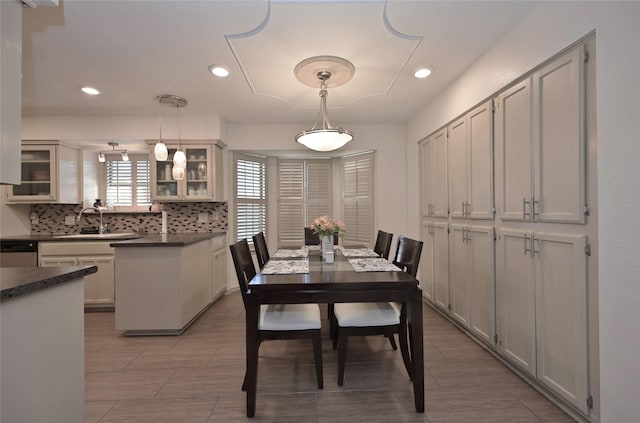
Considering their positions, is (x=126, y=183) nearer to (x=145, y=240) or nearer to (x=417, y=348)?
(x=145, y=240)

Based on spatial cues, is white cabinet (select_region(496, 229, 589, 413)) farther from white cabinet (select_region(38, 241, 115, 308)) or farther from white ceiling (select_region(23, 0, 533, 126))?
white cabinet (select_region(38, 241, 115, 308))

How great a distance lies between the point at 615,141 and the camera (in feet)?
4.54

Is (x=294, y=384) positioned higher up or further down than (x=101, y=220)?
further down

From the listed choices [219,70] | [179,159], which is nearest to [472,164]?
[219,70]

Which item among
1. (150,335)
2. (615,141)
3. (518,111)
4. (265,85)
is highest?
(265,85)

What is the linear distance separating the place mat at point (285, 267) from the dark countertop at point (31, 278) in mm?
981

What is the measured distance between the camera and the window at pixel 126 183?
4.23 meters

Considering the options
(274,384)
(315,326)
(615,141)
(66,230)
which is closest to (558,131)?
(615,141)

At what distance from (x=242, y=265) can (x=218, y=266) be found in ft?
7.34

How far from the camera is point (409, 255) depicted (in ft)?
7.31

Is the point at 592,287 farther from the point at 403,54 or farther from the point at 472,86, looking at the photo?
the point at 403,54

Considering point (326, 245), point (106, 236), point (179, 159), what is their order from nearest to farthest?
1. point (326, 245)
2. point (179, 159)
3. point (106, 236)

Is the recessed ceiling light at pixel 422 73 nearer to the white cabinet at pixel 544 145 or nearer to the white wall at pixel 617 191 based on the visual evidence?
the white cabinet at pixel 544 145

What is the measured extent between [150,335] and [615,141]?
3648 millimetres
